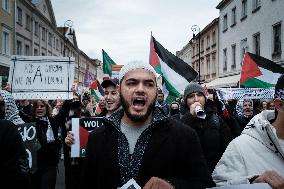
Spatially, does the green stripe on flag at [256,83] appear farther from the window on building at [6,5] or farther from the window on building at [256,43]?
the window on building at [6,5]

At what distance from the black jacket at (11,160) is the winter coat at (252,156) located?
4.87 ft

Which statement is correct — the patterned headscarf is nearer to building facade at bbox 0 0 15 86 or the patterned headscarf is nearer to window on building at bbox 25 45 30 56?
building facade at bbox 0 0 15 86

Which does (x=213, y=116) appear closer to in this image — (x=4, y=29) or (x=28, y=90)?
(x=28, y=90)

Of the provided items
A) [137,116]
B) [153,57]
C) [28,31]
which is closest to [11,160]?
[137,116]

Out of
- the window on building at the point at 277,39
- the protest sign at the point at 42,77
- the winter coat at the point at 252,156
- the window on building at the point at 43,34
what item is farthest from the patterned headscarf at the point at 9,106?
the window on building at the point at 43,34

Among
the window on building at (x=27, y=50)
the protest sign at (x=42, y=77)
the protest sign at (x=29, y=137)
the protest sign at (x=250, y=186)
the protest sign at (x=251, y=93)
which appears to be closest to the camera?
the protest sign at (x=250, y=186)

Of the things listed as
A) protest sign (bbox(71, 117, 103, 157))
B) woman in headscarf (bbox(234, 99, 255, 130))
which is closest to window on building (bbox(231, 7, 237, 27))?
woman in headscarf (bbox(234, 99, 255, 130))

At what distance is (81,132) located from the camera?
459 centimetres

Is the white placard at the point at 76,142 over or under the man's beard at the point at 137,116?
under

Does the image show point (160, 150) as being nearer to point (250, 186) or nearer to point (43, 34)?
point (250, 186)

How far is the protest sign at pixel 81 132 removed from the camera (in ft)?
14.8

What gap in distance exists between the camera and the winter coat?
2.29 metres

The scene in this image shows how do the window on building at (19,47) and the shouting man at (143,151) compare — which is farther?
the window on building at (19,47)

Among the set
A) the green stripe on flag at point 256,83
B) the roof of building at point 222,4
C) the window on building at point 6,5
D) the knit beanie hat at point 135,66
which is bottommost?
the knit beanie hat at point 135,66
